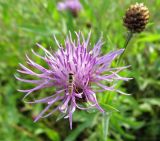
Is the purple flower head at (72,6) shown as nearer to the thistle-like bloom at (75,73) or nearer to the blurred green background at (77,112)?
the blurred green background at (77,112)

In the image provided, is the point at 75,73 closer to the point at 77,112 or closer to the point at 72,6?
the point at 77,112

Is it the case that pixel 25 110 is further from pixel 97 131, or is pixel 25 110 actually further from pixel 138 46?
pixel 138 46

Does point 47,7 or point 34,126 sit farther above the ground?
point 47,7

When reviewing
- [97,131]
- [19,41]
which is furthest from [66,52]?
[19,41]

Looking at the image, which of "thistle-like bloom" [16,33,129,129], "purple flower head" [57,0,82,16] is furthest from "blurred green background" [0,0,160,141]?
"thistle-like bloom" [16,33,129,129]

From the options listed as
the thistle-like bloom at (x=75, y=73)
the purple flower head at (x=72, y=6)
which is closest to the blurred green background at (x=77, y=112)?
the purple flower head at (x=72, y=6)

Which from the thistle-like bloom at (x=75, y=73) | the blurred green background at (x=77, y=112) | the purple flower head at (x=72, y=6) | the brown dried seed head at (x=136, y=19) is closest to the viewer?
the thistle-like bloom at (x=75, y=73)

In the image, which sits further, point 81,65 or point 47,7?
point 47,7
